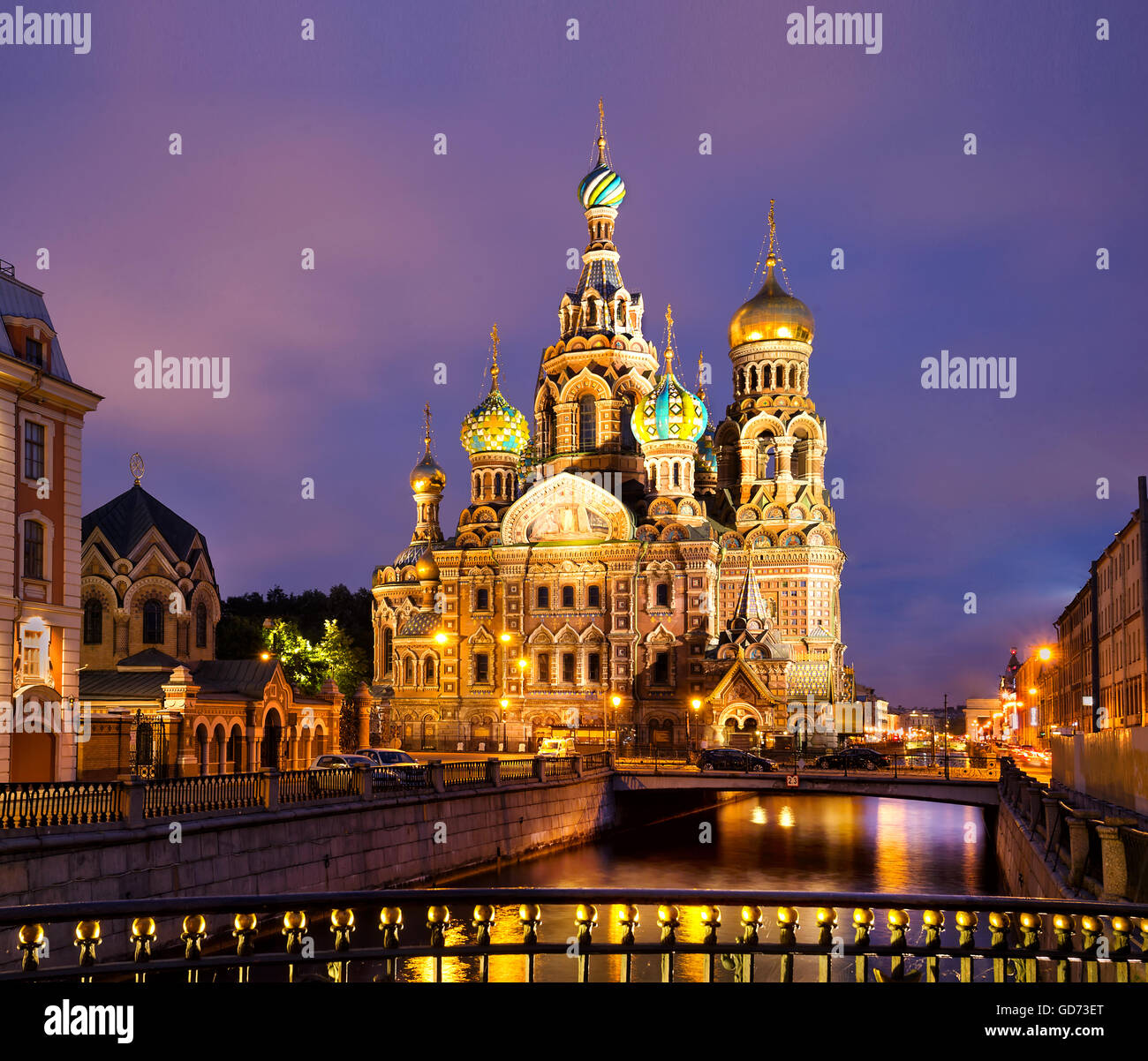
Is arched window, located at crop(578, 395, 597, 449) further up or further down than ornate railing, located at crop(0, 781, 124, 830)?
further up

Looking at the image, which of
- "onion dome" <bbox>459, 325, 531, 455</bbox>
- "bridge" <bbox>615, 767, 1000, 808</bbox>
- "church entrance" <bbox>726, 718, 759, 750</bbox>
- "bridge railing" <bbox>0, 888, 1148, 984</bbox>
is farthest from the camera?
"onion dome" <bbox>459, 325, 531, 455</bbox>

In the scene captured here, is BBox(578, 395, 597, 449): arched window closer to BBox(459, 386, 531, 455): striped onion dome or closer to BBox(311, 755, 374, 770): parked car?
BBox(459, 386, 531, 455): striped onion dome

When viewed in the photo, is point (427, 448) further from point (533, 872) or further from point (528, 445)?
point (533, 872)

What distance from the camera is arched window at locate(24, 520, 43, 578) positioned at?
89.4 ft

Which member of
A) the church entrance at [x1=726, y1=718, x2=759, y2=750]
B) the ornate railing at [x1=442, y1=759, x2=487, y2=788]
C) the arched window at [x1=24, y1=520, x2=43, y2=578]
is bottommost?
the church entrance at [x1=726, y1=718, x2=759, y2=750]

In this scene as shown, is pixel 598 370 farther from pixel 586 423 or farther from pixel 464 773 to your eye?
pixel 464 773

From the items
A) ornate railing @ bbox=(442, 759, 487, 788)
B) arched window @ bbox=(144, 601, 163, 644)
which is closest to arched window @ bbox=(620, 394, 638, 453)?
arched window @ bbox=(144, 601, 163, 644)

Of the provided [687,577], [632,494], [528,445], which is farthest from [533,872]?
[528,445]

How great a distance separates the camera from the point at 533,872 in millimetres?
34625

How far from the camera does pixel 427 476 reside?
2980 inches

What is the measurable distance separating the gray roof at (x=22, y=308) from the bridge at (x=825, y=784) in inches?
1013

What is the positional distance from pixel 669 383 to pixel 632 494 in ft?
23.0

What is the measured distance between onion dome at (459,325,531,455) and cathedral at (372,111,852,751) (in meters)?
0.12

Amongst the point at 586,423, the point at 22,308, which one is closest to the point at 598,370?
the point at 586,423
